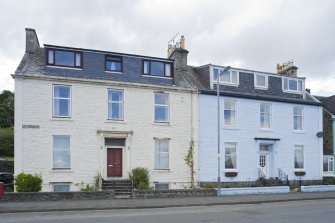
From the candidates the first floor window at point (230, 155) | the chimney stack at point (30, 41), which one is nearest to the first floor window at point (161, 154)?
the first floor window at point (230, 155)

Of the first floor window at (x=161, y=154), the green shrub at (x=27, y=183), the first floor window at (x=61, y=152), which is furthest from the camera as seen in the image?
the first floor window at (x=161, y=154)

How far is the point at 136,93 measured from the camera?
27.1m

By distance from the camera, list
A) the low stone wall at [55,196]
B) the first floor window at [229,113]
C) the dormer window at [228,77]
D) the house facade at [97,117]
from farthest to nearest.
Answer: the dormer window at [228,77] < the first floor window at [229,113] < the house facade at [97,117] < the low stone wall at [55,196]

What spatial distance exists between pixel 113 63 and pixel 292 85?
670 inches

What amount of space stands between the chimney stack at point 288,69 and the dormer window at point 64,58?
795 inches

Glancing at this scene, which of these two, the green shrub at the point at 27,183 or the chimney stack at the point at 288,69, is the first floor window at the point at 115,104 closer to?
the green shrub at the point at 27,183

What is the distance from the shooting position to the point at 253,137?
103ft

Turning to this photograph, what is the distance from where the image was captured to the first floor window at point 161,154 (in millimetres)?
27562

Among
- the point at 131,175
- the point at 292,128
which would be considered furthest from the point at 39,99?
the point at 292,128

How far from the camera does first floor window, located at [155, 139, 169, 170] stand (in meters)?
27.6

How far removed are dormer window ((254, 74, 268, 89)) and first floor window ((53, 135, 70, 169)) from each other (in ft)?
54.8

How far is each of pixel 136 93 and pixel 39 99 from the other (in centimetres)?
656

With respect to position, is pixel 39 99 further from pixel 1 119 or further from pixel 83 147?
pixel 1 119

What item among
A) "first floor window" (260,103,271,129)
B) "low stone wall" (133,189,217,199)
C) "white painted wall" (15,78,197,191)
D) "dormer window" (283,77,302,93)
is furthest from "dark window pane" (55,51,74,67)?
"dormer window" (283,77,302,93)
